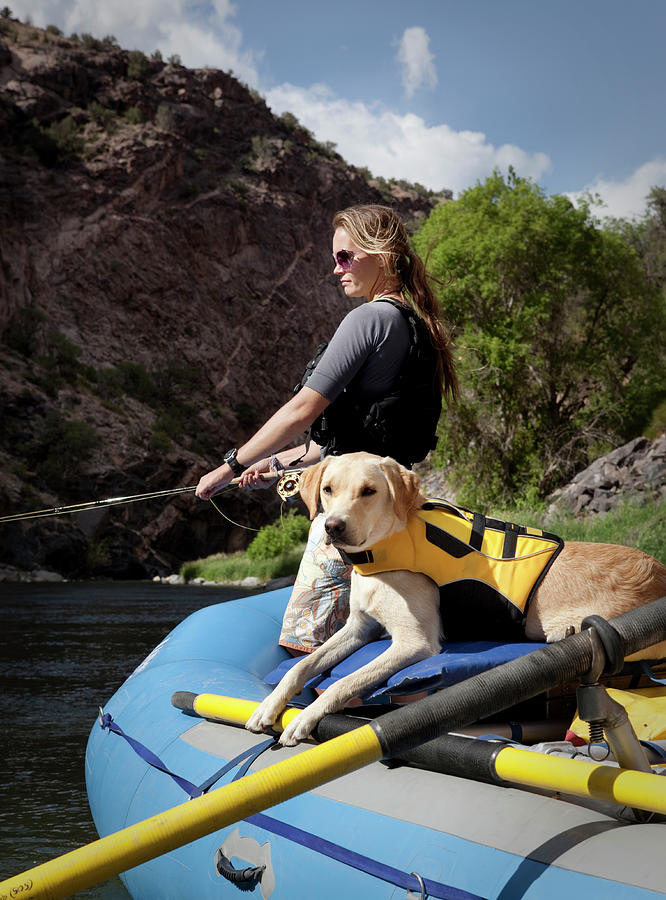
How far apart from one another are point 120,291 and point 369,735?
166ft

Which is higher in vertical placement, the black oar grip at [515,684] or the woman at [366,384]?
the woman at [366,384]

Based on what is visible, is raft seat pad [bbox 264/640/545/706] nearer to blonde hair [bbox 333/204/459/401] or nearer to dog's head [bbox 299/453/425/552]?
dog's head [bbox 299/453/425/552]

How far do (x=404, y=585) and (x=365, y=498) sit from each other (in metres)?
0.36

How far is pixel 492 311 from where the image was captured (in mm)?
25984

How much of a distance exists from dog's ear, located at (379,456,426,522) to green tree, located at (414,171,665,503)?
21.7 meters

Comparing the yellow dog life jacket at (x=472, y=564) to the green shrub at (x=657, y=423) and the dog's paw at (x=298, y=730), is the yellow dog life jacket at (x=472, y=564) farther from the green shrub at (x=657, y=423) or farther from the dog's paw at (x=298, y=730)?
the green shrub at (x=657, y=423)

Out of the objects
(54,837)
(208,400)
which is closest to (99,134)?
(208,400)

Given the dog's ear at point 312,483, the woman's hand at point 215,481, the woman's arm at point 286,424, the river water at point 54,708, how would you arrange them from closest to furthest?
the dog's ear at point 312,483 → the woman's arm at point 286,424 → the woman's hand at point 215,481 → the river water at point 54,708

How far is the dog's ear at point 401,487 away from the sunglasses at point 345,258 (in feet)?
3.58

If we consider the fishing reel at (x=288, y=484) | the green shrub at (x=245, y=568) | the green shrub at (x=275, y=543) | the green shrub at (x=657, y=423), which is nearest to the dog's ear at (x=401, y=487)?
the fishing reel at (x=288, y=484)

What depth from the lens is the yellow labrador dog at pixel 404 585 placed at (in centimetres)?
285

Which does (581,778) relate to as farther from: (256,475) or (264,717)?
(256,475)

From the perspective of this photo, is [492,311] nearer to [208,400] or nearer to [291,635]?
[291,635]

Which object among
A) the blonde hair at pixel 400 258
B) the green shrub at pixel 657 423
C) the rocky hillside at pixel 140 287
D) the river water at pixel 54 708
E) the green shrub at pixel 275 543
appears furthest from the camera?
the rocky hillside at pixel 140 287
